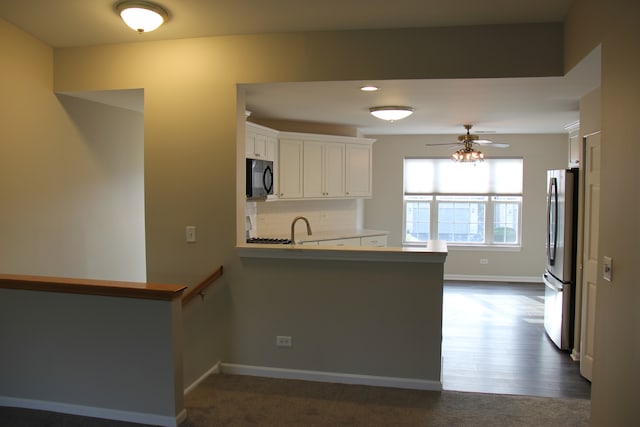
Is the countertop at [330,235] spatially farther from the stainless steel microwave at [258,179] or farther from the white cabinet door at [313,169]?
the stainless steel microwave at [258,179]

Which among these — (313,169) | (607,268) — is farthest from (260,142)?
(607,268)

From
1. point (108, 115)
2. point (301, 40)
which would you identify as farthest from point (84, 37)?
point (301, 40)

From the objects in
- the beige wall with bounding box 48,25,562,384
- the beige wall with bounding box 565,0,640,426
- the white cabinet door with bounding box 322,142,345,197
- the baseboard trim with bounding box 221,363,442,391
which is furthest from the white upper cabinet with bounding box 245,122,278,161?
the beige wall with bounding box 565,0,640,426

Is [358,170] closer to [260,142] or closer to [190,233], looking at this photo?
[260,142]

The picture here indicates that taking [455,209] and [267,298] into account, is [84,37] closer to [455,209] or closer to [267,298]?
[267,298]

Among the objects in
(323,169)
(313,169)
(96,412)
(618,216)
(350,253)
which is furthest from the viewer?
(323,169)

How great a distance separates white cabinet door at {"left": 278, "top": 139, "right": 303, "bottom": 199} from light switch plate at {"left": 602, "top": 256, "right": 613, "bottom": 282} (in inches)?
168

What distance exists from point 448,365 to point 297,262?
1804 millimetres

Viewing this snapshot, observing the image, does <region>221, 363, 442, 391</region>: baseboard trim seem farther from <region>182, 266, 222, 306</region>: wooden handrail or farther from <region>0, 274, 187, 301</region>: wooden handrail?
<region>0, 274, 187, 301</region>: wooden handrail

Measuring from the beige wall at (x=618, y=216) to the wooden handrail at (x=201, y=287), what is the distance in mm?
2462

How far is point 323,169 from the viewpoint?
6.64m

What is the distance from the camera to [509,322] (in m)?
5.82

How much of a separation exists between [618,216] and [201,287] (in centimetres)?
259

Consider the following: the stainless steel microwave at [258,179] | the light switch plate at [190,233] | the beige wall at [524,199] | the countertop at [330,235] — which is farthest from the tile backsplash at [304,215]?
the light switch plate at [190,233]
